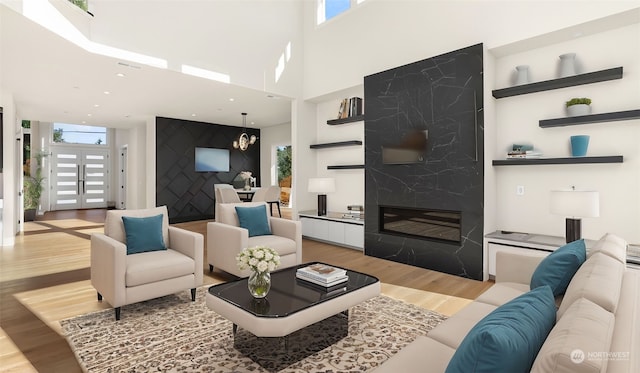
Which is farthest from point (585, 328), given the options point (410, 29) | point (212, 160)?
point (212, 160)

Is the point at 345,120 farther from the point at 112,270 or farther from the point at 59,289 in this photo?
the point at 59,289

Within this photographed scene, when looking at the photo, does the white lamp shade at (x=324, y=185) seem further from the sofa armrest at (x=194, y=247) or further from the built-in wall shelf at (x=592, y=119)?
the built-in wall shelf at (x=592, y=119)

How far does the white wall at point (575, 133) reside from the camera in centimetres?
324

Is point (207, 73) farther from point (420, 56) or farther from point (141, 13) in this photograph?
point (420, 56)

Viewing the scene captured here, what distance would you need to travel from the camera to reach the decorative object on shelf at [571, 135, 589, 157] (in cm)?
335

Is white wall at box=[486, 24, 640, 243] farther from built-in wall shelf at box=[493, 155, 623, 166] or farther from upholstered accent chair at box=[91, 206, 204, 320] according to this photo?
upholstered accent chair at box=[91, 206, 204, 320]

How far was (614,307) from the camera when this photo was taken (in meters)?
1.12

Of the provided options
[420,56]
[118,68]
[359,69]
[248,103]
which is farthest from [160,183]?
[420,56]

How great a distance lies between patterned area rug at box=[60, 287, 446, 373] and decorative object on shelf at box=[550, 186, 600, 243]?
57.8 inches

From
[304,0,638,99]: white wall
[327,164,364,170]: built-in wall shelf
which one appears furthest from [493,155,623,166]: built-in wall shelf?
[327,164,364,170]: built-in wall shelf

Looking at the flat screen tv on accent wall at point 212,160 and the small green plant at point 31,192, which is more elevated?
the flat screen tv on accent wall at point 212,160

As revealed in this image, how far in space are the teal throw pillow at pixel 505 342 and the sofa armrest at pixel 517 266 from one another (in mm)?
1534

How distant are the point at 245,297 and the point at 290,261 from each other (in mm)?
1704

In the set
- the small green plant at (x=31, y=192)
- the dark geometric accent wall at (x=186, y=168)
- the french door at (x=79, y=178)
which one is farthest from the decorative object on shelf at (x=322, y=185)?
the french door at (x=79, y=178)
